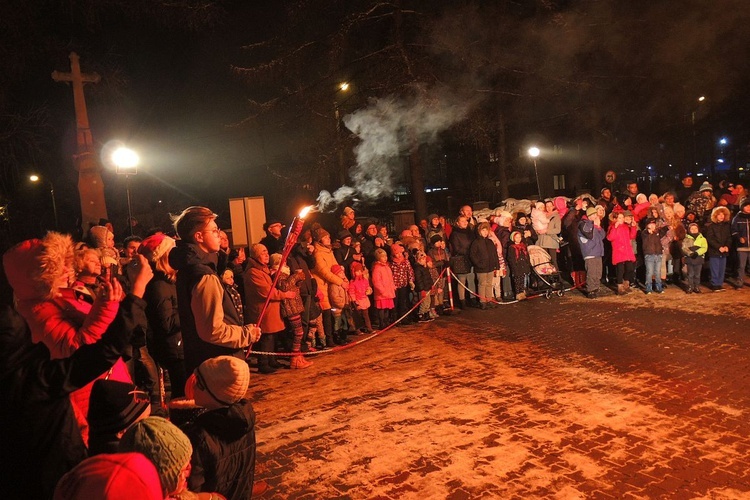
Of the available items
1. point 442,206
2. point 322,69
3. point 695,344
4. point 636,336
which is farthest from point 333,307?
point 442,206

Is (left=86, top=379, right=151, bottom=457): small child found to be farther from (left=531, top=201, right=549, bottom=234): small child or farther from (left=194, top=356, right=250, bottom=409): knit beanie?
(left=531, top=201, right=549, bottom=234): small child

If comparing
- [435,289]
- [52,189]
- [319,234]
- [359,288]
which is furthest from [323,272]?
[52,189]

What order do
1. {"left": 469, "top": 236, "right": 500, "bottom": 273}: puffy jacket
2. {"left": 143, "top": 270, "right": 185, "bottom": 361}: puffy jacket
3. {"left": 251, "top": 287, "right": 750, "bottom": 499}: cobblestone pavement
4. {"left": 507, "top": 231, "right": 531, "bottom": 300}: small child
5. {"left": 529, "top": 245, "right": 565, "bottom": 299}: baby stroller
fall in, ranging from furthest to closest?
{"left": 529, "top": 245, "right": 565, "bottom": 299}: baby stroller
{"left": 507, "top": 231, "right": 531, "bottom": 300}: small child
{"left": 469, "top": 236, "right": 500, "bottom": 273}: puffy jacket
{"left": 143, "top": 270, "right": 185, "bottom": 361}: puffy jacket
{"left": 251, "top": 287, "right": 750, "bottom": 499}: cobblestone pavement

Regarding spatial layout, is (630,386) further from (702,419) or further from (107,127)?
(107,127)

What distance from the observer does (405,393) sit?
664 centimetres

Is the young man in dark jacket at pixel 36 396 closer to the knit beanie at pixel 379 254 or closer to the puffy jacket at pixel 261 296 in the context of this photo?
the puffy jacket at pixel 261 296

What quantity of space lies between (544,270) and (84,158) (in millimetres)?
10760

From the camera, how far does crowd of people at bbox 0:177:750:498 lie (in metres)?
2.29

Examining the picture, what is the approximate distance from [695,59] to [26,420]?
18.9 meters

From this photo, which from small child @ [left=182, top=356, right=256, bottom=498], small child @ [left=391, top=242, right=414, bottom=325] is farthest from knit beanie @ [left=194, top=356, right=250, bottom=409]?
small child @ [left=391, top=242, right=414, bottom=325]

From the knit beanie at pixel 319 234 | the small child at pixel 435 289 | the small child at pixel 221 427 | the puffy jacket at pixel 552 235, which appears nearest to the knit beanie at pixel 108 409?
the small child at pixel 221 427

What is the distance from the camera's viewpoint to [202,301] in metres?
3.89

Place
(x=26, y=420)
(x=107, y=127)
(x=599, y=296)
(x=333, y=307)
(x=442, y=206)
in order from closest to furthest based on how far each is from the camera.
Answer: (x=26, y=420)
(x=333, y=307)
(x=599, y=296)
(x=107, y=127)
(x=442, y=206)

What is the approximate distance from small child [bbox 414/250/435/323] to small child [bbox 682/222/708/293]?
5.59 metres
